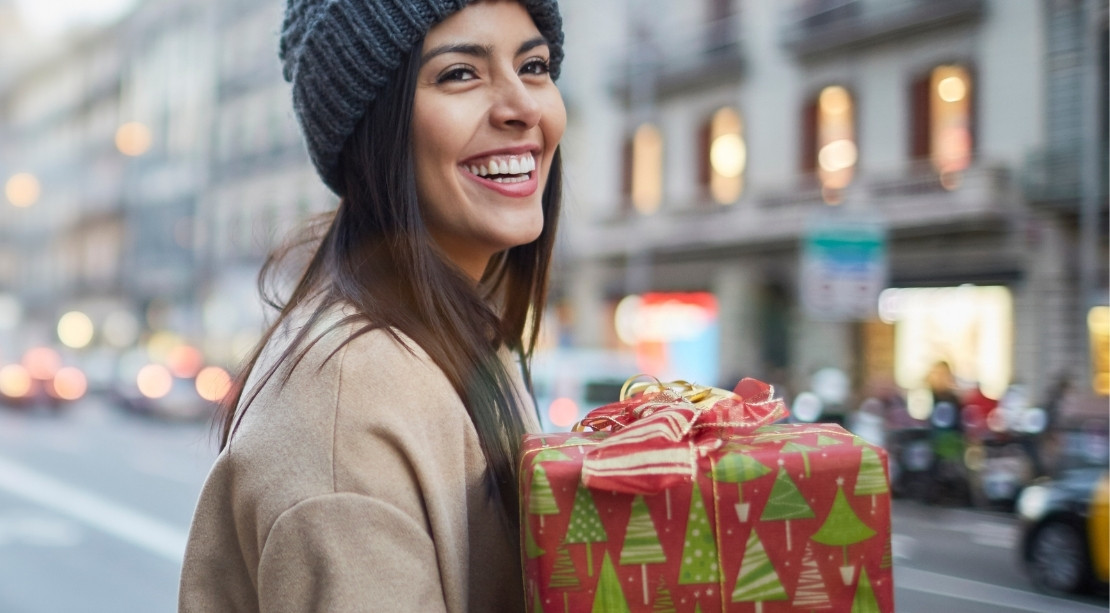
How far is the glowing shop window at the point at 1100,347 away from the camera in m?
1.67

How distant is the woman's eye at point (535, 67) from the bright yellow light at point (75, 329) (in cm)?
4258

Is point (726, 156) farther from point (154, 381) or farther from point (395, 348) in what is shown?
point (154, 381)

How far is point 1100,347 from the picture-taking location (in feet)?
5.55

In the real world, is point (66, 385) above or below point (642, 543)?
below

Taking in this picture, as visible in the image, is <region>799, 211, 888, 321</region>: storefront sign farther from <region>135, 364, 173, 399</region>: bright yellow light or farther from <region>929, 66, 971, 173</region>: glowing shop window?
<region>135, 364, 173, 399</region>: bright yellow light

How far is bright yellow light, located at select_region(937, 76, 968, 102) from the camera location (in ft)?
8.90

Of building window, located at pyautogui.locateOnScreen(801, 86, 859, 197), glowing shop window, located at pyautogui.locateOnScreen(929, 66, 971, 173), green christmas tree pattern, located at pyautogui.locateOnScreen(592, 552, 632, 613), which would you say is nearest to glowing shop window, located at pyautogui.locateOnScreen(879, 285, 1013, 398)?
glowing shop window, located at pyautogui.locateOnScreen(929, 66, 971, 173)

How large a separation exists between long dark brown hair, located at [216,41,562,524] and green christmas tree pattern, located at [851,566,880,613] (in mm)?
406

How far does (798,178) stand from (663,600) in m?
5.91

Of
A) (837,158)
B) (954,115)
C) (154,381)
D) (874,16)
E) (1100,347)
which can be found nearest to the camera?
(1100,347)

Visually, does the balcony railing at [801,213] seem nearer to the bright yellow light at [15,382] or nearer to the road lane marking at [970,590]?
the road lane marking at [970,590]

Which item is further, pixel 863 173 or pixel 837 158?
pixel 837 158

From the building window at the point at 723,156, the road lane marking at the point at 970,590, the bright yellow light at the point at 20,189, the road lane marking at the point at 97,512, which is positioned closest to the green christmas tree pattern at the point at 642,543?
the road lane marking at the point at 970,590

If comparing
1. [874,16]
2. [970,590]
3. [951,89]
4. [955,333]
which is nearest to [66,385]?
[955,333]
